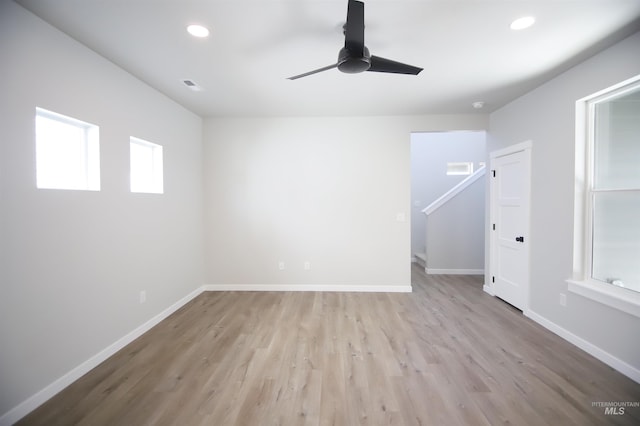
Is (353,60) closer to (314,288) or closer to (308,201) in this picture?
(308,201)

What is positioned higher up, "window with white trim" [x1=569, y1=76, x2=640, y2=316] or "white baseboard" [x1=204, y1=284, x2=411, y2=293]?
"window with white trim" [x1=569, y1=76, x2=640, y2=316]

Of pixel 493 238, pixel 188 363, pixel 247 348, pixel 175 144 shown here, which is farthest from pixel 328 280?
pixel 175 144

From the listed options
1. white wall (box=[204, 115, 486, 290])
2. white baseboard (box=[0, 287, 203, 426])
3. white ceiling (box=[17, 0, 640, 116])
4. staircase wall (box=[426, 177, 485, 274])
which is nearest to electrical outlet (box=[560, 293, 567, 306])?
white wall (box=[204, 115, 486, 290])

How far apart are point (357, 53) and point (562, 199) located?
2.65 metres

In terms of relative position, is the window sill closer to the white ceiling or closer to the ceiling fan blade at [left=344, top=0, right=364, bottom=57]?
the white ceiling

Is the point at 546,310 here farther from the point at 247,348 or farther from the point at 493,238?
the point at 247,348

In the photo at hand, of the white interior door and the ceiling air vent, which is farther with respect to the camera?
the white interior door

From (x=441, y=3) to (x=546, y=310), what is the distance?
3.25 meters

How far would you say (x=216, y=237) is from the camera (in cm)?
415

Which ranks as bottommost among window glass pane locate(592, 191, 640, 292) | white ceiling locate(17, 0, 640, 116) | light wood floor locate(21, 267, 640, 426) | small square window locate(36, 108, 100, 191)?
light wood floor locate(21, 267, 640, 426)

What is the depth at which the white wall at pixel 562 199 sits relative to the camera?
2.11 meters

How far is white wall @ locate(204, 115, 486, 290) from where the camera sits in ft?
13.4

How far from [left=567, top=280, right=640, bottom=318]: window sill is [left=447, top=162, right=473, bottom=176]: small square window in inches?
181

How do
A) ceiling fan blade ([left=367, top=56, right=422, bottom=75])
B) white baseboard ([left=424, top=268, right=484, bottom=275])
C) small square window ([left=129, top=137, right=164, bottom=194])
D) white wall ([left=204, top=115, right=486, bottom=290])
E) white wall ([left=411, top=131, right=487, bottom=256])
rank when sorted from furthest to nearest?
white wall ([left=411, top=131, right=487, bottom=256]) < white baseboard ([left=424, top=268, right=484, bottom=275]) < white wall ([left=204, top=115, right=486, bottom=290]) < small square window ([left=129, top=137, right=164, bottom=194]) < ceiling fan blade ([left=367, top=56, right=422, bottom=75])
